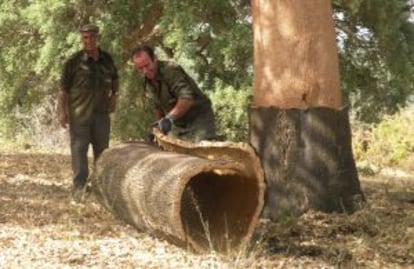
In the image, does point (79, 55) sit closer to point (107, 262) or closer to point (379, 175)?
point (107, 262)

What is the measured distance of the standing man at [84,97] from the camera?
7.89 m

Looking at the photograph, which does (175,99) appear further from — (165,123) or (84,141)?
(84,141)

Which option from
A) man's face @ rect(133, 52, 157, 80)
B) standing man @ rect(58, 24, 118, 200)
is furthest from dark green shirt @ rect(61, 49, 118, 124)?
man's face @ rect(133, 52, 157, 80)

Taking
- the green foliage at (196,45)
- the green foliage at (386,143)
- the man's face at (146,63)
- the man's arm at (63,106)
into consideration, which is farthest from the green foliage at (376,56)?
the man's face at (146,63)

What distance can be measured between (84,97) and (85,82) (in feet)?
0.52

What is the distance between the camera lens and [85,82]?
7914 millimetres

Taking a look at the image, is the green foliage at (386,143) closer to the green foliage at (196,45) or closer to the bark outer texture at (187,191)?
the green foliage at (196,45)

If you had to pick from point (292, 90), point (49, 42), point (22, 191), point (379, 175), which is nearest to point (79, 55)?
A: point (22, 191)

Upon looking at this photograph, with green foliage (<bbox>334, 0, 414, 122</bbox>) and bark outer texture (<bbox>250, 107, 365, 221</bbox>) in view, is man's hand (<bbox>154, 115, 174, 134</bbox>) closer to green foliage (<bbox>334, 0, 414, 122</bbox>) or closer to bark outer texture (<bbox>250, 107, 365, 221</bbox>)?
bark outer texture (<bbox>250, 107, 365, 221</bbox>)

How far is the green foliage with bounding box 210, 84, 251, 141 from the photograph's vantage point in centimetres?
1317

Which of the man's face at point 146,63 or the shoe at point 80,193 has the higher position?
the man's face at point 146,63

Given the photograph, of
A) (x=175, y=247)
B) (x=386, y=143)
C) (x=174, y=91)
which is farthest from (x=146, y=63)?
(x=386, y=143)

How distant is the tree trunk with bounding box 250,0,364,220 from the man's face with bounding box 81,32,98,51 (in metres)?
1.84

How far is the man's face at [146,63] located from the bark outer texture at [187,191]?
1.94ft
